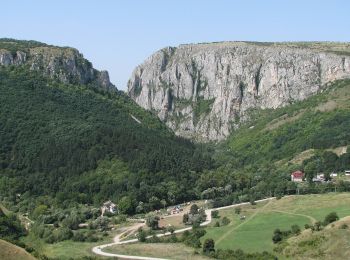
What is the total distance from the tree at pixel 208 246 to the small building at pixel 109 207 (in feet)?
124

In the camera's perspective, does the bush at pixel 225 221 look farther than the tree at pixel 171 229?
Yes

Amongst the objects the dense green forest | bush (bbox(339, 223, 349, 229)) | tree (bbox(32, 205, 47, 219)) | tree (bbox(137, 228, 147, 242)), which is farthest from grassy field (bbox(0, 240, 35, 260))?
the dense green forest

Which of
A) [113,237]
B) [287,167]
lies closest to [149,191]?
[113,237]

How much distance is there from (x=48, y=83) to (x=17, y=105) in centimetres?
2285

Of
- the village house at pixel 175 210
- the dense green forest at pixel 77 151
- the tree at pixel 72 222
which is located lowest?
the village house at pixel 175 210

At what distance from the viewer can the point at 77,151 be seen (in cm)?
14875

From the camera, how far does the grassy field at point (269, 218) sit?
286ft

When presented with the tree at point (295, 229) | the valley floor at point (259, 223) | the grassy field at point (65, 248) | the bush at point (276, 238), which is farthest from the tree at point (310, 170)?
the grassy field at point (65, 248)

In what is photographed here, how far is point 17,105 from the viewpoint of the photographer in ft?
545

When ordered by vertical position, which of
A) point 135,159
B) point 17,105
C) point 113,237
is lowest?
point 113,237

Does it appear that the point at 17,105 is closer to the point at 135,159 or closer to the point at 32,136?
the point at 32,136

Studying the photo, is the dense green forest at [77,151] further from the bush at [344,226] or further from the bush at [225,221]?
the bush at [344,226]

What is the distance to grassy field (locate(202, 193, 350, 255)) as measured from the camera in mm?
87250

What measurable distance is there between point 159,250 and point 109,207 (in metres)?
38.6
